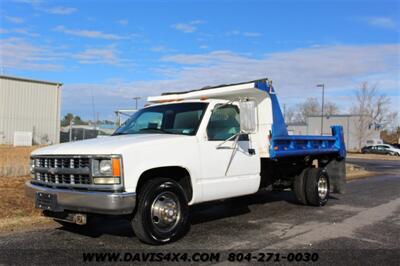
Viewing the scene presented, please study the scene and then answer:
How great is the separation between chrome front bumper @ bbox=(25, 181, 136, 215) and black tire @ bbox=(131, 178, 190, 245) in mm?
270

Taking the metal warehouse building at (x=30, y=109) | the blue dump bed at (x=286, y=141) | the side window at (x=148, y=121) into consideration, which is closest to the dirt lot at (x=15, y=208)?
the side window at (x=148, y=121)

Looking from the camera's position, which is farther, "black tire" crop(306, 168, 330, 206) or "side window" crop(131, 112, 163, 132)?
"black tire" crop(306, 168, 330, 206)

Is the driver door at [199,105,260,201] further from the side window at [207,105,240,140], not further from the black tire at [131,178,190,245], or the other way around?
the black tire at [131,178,190,245]

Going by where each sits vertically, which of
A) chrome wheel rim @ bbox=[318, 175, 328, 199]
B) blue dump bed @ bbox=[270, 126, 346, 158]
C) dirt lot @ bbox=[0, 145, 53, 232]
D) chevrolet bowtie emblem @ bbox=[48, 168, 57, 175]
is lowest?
dirt lot @ bbox=[0, 145, 53, 232]

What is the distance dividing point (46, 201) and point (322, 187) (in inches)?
246

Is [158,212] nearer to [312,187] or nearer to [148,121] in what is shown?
[148,121]

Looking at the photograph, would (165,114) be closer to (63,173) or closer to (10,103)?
(63,173)

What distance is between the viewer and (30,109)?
4288cm

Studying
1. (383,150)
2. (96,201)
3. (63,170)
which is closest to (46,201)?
(63,170)

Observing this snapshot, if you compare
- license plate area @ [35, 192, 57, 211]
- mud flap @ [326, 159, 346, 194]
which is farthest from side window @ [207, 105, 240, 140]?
mud flap @ [326, 159, 346, 194]

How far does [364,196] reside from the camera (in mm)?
12430

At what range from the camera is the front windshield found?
7271 mm

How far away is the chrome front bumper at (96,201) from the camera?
578 centimetres

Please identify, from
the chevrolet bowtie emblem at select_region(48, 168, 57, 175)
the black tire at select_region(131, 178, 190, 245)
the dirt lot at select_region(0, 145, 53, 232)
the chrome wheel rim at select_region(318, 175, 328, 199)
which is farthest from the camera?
the chrome wheel rim at select_region(318, 175, 328, 199)
